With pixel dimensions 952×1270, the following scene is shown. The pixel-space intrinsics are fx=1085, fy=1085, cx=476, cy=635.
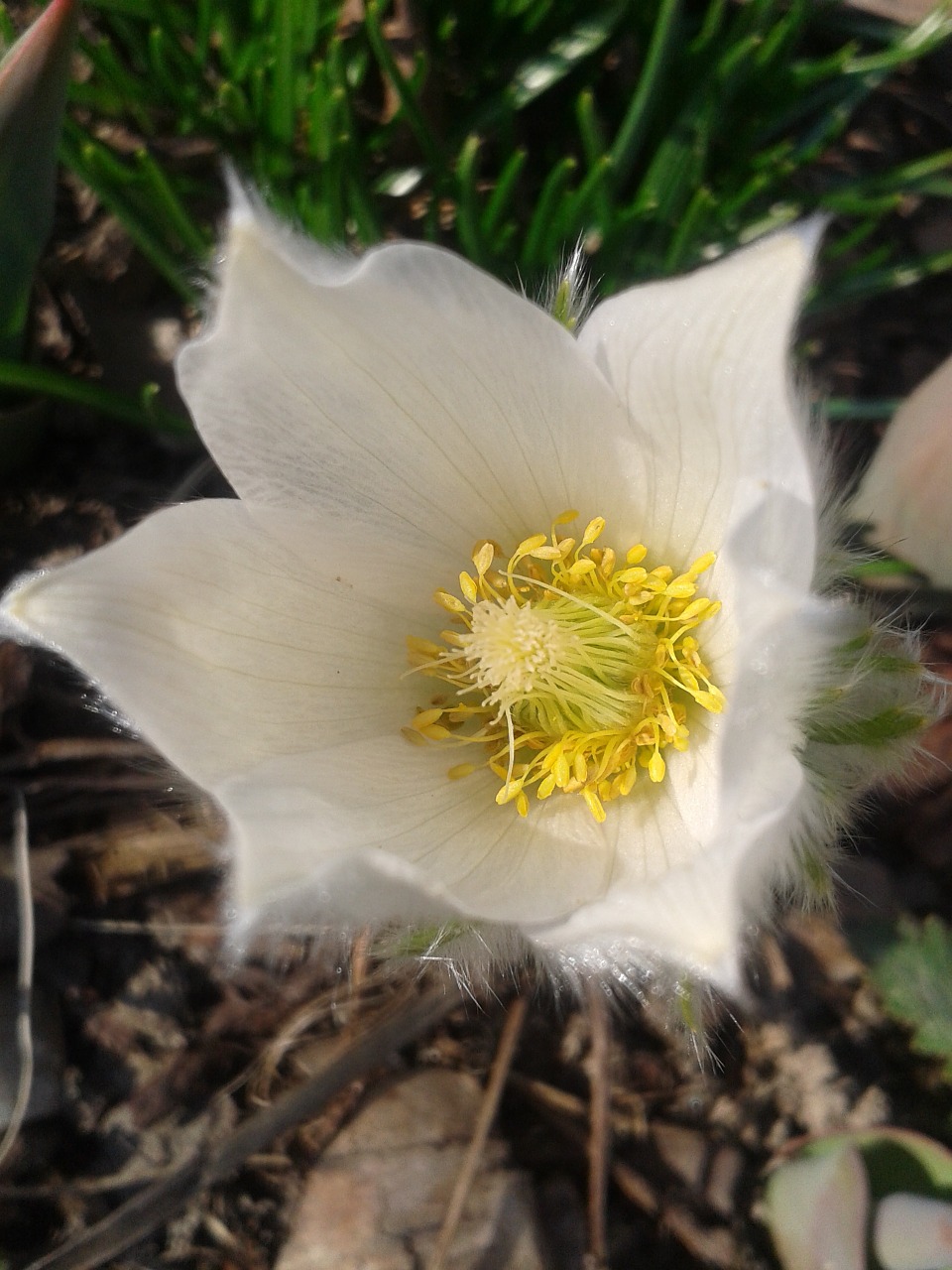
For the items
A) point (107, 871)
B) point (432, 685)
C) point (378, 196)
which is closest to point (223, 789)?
point (432, 685)

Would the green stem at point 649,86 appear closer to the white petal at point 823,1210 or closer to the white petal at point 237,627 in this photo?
the white petal at point 237,627

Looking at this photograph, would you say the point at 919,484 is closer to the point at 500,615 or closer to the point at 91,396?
the point at 500,615

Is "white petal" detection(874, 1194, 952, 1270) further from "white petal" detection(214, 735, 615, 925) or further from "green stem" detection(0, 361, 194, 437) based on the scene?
"green stem" detection(0, 361, 194, 437)

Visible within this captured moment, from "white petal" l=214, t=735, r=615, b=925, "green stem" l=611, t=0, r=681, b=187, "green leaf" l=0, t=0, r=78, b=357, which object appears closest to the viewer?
"white petal" l=214, t=735, r=615, b=925

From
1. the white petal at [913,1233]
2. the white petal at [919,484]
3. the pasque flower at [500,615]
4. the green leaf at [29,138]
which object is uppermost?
the green leaf at [29,138]

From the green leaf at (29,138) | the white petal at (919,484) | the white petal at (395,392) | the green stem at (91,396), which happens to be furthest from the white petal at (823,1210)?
the green leaf at (29,138)

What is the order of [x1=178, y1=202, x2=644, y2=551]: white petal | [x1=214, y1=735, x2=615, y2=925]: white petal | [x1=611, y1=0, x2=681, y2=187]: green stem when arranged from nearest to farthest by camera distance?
[x1=214, y1=735, x2=615, y2=925]: white petal < [x1=178, y1=202, x2=644, y2=551]: white petal < [x1=611, y1=0, x2=681, y2=187]: green stem

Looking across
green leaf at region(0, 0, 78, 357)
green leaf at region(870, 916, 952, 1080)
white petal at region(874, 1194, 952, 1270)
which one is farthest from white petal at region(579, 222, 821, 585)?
white petal at region(874, 1194, 952, 1270)
